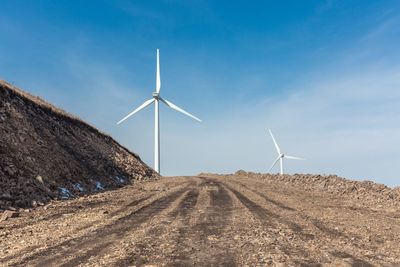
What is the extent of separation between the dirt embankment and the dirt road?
2806mm

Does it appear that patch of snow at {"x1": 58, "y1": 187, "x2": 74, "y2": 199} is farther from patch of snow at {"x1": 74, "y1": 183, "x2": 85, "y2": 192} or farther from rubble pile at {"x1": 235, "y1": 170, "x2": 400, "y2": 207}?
rubble pile at {"x1": 235, "y1": 170, "x2": 400, "y2": 207}

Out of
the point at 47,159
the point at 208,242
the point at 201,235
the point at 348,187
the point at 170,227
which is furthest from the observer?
the point at 348,187

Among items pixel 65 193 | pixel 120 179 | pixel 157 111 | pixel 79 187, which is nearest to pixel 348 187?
pixel 79 187

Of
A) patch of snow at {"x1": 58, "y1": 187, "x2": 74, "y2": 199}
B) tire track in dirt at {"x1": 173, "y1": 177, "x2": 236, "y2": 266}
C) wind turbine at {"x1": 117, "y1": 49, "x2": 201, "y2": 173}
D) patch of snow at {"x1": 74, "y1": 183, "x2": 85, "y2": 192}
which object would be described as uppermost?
wind turbine at {"x1": 117, "y1": 49, "x2": 201, "y2": 173}

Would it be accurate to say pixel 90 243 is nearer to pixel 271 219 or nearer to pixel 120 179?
pixel 271 219

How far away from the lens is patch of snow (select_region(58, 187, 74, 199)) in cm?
2674

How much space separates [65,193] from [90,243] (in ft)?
50.9

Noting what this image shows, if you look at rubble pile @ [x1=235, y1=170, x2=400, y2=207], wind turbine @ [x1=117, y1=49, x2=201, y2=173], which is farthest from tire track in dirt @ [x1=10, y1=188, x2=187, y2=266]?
wind turbine @ [x1=117, y1=49, x2=201, y2=173]

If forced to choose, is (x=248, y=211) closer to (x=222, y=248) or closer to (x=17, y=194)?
(x=222, y=248)

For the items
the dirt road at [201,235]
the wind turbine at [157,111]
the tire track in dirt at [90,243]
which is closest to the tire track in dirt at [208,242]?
the dirt road at [201,235]

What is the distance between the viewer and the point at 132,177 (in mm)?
45812

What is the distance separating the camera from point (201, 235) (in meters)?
14.3

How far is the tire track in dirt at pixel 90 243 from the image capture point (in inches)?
436

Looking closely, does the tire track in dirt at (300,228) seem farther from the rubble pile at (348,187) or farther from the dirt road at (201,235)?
the rubble pile at (348,187)
